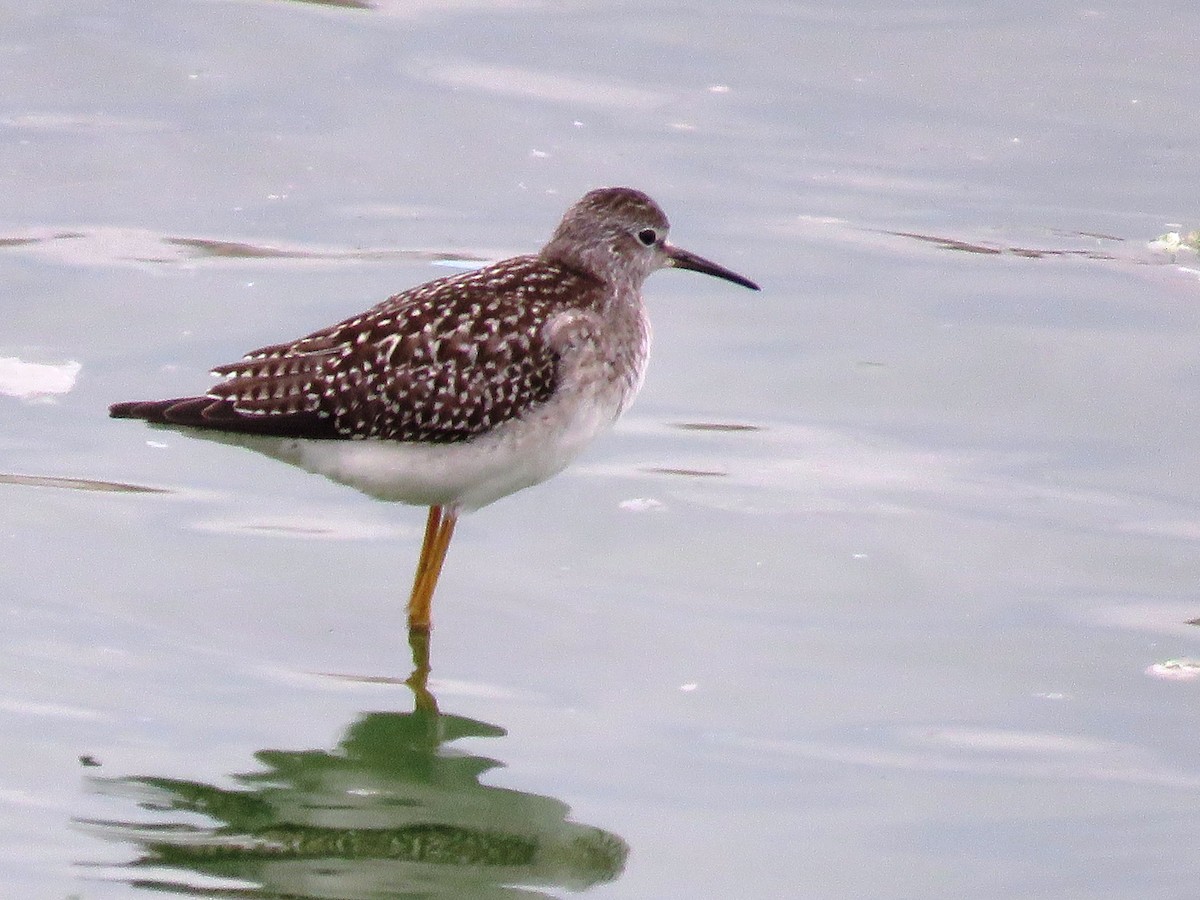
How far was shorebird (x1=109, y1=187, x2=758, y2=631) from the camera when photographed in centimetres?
878

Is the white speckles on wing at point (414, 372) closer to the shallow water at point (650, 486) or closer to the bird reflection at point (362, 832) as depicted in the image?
the shallow water at point (650, 486)

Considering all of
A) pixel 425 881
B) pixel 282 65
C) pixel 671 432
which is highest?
pixel 282 65

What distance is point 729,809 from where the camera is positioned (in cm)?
786

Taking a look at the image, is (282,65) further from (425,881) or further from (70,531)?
(425,881)

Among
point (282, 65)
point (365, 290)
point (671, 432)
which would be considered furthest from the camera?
point (282, 65)

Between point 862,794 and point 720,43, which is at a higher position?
point 720,43

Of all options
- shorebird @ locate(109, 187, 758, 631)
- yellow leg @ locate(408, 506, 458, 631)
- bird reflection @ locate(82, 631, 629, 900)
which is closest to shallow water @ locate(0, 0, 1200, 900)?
bird reflection @ locate(82, 631, 629, 900)

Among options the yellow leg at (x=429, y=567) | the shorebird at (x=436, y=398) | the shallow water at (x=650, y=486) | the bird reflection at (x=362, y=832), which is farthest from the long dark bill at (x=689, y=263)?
the bird reflection at (x=362, y=832)

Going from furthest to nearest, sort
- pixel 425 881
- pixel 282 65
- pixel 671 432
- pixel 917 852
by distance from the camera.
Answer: pixel 282 65 < pixel 671 432 < pixel 917 852 < pixel 425 881

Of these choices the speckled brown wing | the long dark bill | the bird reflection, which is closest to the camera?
the bird reflection

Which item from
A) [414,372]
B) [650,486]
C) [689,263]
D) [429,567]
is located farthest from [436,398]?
[650,486]

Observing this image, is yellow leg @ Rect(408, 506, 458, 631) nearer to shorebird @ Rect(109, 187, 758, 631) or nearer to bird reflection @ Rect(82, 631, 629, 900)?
shorebird @ Rect(109, 187, 758, 631)

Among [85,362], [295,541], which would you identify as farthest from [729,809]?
[85,362]

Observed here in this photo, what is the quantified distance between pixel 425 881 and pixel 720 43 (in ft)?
34.4
